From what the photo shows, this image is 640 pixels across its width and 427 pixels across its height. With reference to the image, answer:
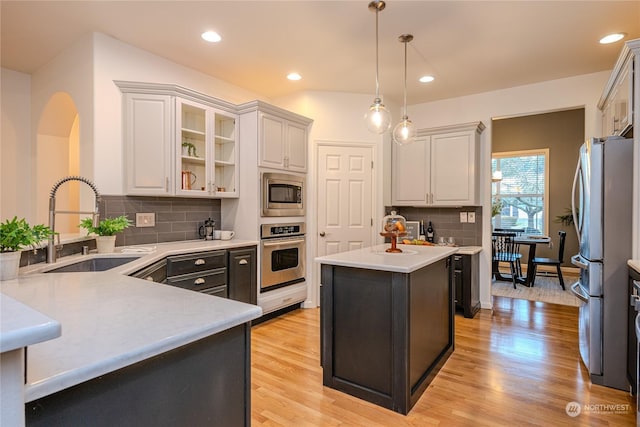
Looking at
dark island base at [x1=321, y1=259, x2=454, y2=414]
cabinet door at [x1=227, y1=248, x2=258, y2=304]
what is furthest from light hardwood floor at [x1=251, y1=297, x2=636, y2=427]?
cabinet door at [x1=227, y1=248, x2=258, y2=304]

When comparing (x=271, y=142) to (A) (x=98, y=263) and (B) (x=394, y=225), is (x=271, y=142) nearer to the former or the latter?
(B) (x=394, y=225)

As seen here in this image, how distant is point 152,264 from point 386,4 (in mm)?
2533

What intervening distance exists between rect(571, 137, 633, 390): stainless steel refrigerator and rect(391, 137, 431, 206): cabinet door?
7.06ft

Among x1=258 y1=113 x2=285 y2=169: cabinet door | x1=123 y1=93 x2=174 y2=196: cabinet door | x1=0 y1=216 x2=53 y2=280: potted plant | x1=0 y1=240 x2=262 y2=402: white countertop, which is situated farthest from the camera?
x1=258 y1=113 x2=285 y2=169: cabinet door

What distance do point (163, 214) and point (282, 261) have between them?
4.46 feet

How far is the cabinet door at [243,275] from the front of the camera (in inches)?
132

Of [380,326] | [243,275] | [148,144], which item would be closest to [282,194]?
[243,275]

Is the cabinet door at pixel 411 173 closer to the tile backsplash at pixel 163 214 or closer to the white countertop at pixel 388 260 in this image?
the white countertop at pixel 388 260

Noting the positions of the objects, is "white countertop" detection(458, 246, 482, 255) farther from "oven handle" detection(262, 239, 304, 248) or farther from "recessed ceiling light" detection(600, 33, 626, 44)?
"recessed ceiling light" detection(600, 33, 626, 44)

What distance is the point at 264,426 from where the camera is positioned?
1.96 m

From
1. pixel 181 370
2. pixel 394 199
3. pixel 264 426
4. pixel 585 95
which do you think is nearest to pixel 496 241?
pixel 394 199

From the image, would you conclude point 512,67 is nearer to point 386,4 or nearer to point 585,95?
point 585,95

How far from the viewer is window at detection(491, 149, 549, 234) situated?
267 inches

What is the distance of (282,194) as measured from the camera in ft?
13.0
